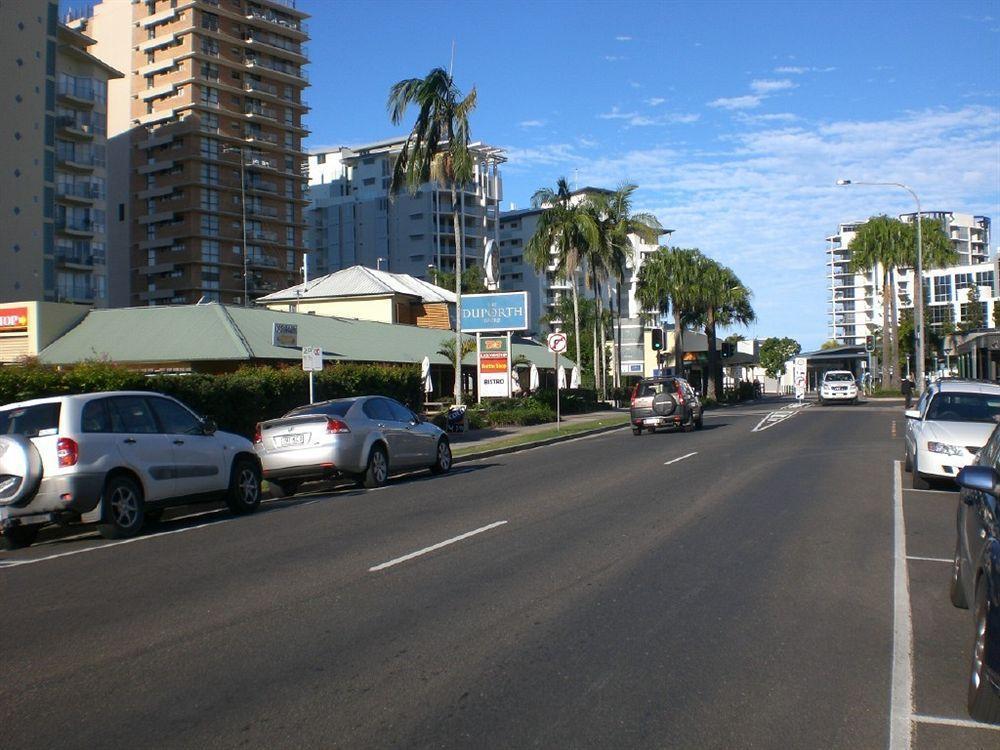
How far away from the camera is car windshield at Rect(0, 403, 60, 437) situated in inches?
458

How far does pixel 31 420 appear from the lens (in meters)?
11.7

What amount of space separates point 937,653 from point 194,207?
82.7m

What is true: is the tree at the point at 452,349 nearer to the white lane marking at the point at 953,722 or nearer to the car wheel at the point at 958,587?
the car wheel at the point at 958,587

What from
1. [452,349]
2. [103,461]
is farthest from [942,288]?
[103,461]

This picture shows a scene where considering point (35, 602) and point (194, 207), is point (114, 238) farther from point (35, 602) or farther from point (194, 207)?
point (35, 602)

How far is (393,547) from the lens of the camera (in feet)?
35.3

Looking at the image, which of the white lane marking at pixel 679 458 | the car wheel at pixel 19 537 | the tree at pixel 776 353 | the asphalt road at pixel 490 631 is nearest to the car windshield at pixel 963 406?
the asphalt road at pixel 490 631

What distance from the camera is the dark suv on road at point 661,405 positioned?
3127cm

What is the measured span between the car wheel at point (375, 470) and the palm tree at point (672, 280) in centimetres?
4988

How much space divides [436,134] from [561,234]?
17068 millimetres

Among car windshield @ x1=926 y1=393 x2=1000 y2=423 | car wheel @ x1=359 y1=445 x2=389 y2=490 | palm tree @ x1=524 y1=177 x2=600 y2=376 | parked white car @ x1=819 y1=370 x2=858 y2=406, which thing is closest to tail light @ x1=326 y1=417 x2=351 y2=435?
car wheel @ x1=359 y1=445 x2=389 y2=490

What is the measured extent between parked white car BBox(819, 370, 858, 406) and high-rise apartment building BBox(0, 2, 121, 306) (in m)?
44.4

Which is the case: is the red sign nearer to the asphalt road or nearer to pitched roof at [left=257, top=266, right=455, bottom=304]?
pitched roof at [left=257, top=266, right=455, bottom=304]

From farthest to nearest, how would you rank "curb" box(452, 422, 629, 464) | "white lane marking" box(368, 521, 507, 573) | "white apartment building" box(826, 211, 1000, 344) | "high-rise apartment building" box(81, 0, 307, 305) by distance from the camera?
"white apartment building" box(826, 211, 1000, 344)
"high-rise apartment building" box(81, 0, 307, 305)
"curb" box(452, 422, 629, 464)
"white lane marking" box(368, 521, 507, 573)
